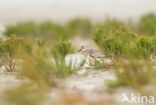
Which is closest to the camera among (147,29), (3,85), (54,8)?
(3,85)

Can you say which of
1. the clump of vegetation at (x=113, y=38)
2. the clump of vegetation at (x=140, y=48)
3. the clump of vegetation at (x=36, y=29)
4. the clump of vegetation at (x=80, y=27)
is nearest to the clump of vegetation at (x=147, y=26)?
the clump of vegetation at (x=80, y=27)

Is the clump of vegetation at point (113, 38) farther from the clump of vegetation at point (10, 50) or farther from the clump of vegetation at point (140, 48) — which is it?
the clump of vegetation at point (10, 50)

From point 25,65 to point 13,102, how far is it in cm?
166

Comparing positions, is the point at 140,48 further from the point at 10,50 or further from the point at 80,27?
the point at 80,27

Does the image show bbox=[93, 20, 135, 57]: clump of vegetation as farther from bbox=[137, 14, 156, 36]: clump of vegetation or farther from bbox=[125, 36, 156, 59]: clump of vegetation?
bbox=[137, 14, 156, 36]: clump of vegetation

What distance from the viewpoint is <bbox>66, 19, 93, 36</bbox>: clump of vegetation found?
34.0m

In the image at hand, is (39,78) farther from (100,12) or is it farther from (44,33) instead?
(100,12)

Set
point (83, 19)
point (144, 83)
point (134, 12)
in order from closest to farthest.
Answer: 1. point (144, 83)
2. point (83, 19)
3. point (134, 12)

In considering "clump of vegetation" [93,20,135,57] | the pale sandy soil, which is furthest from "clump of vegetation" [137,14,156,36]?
the pale sandy soil

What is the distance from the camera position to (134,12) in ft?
152

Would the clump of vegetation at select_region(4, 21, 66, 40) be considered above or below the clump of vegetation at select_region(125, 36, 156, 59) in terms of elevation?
below

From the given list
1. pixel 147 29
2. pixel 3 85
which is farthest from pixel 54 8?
pixel 3 85

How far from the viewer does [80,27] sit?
1385 inches

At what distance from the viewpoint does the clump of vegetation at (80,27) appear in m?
34.0
